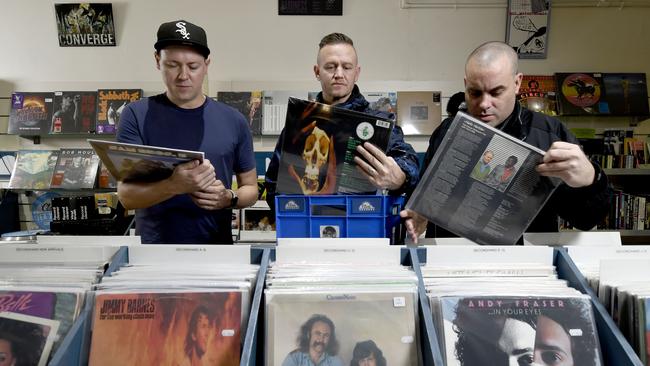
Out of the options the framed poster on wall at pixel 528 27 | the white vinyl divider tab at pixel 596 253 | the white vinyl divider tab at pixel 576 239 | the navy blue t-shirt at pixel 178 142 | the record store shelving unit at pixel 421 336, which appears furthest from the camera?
the framed poster on wall at pixel 528 27

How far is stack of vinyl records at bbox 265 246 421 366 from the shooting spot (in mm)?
868

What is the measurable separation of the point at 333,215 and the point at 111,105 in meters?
3.03

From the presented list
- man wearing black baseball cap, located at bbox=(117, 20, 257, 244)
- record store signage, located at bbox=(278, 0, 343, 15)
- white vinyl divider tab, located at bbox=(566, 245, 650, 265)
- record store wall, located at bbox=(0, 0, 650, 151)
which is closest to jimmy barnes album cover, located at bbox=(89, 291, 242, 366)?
man wearing black baseball cap, located at bbox=(117, 20, 257, 244)

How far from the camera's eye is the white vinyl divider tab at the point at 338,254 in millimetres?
1078

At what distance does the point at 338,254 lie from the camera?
108 centimetres

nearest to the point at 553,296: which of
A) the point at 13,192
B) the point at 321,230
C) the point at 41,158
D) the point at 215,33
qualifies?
the point at 321,230

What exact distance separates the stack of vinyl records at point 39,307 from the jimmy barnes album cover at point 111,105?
2.91 meters

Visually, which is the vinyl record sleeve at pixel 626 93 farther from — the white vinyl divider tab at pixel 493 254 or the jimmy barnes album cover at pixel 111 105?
the jimmy barnes album cover at pixel 111 105

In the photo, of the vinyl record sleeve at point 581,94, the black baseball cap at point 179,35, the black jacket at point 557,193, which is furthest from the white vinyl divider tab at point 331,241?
the vinyl record sleeve at point 581,94

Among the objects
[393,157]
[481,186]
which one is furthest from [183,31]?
[481,186]

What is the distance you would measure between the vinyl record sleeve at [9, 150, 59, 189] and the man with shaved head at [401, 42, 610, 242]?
3474 mm

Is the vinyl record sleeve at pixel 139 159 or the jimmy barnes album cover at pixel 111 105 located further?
the jimmy barnes album cover at pixel 111 105

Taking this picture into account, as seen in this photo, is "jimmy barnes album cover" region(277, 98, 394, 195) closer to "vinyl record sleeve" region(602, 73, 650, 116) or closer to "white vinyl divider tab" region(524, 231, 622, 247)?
"white vinyl divider tab" region(524, 231, 622, 247)

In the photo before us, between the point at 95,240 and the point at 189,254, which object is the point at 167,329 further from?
the point at 95,240
